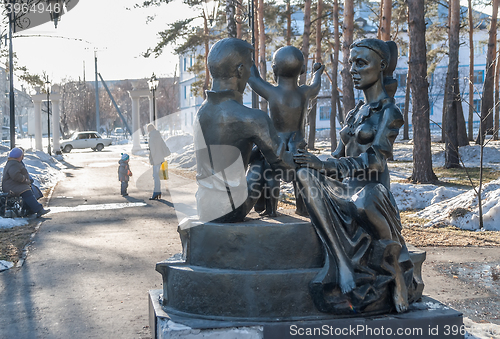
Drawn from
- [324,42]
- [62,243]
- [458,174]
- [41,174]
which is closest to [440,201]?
[458,174]

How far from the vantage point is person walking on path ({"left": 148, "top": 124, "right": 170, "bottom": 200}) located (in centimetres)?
1217

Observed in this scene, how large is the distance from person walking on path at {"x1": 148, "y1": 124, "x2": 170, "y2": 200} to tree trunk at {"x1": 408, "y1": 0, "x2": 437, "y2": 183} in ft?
20.7

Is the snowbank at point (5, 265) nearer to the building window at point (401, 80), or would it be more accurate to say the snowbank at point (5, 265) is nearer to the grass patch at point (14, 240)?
the grass patch at point (14, 240)

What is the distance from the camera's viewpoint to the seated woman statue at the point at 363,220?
3.52 meters

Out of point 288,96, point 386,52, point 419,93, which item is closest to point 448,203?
point 419,93

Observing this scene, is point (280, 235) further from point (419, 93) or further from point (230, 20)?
point (230, 20)

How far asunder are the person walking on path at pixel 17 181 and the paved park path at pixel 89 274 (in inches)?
16.0

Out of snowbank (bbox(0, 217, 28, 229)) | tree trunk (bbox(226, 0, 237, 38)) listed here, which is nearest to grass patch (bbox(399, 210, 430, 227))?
snowbank (bbox(0, 217, 28, 229))

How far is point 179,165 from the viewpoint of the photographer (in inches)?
859

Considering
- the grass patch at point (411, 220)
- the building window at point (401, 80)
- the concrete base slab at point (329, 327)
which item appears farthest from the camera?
the building window at point (401, 80)

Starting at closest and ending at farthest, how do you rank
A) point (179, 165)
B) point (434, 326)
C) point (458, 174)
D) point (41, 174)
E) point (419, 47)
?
point (434, 326), point (419, 47), point (458, 174), point (41, 174), point (179, 165)

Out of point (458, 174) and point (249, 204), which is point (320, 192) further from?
point (458, 174)

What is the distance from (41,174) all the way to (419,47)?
12485 millimetres

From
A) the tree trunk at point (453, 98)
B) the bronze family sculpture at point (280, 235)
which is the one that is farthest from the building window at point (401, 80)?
the bronze family sculpture at point (280, 235)
